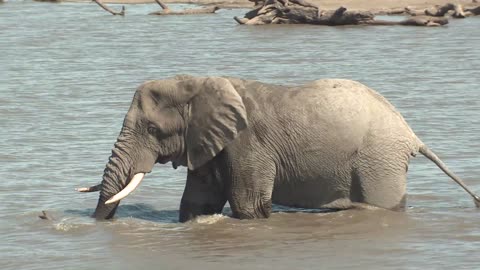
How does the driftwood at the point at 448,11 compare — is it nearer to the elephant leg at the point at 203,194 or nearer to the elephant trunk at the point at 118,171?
the elephant leg at the point at 203,194

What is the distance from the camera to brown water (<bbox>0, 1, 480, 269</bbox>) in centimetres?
930

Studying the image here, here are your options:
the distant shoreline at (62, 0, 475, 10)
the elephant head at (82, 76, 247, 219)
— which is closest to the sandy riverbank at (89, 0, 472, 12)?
the distant shoreline at (62, 0, 475, 10)

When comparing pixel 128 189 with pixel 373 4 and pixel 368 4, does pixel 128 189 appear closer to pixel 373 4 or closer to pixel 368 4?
pixel 373 4

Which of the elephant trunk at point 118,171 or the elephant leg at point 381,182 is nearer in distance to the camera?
the elephant trunk at point 118,171

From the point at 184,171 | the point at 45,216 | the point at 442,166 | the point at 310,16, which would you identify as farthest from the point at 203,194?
the point at 310,16

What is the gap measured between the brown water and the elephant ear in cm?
64

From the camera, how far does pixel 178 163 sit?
10.1 m

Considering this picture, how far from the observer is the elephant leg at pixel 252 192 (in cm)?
991

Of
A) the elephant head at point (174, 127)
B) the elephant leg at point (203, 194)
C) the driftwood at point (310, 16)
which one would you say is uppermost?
the elephant head at point (174, 127)

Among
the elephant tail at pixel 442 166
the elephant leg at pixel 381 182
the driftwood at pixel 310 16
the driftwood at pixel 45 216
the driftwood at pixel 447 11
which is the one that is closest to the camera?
the elephant leg at pixel 381 182

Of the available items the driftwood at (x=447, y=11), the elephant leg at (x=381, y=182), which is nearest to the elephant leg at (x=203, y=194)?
the elephant leg at (x=381, y=182)

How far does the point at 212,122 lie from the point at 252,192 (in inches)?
24.7

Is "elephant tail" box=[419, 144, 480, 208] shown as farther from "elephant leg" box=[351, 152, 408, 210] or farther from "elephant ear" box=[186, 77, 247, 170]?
"elephant ear" box=[186, 77, 247, 170]

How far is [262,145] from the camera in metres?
10.0
